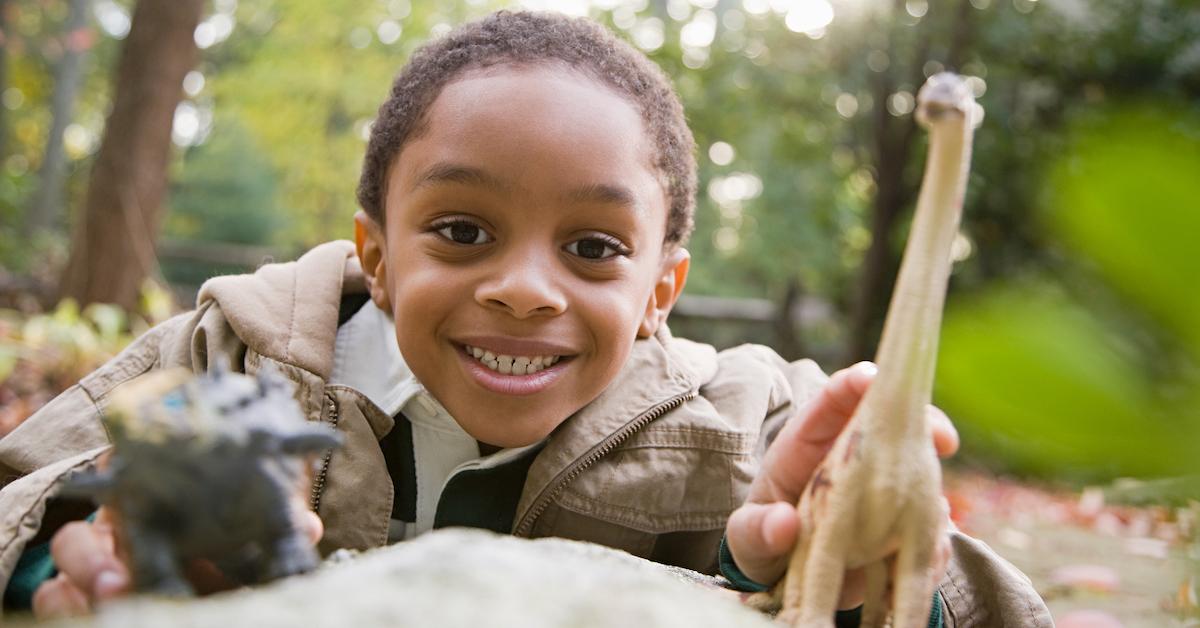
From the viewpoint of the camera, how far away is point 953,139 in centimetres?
97

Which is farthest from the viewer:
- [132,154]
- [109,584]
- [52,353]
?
[132,154]

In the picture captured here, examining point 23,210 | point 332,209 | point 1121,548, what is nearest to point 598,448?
point 1121,548

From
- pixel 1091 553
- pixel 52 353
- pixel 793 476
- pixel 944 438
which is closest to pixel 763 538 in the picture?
pixel 793 476

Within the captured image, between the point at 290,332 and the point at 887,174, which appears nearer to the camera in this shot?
the point at 290,332

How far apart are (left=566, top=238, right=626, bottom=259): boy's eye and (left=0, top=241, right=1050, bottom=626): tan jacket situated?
36 centimetres

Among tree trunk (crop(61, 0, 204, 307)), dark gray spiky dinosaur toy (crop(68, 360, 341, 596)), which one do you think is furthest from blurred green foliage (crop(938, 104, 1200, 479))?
tree trunk (crop(61, 0, 204, 307))

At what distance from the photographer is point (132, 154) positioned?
5785 millimetres

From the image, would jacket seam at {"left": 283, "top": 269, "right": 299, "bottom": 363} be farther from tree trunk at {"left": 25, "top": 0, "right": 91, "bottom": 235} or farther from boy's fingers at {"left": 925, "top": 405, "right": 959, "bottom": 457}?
tree trunk at {"left": 25, "top": 0, "right": 91, "bottom": 235}

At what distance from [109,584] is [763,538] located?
2.53 feet

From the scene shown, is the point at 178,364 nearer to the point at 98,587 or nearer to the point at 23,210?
the point at 98,587

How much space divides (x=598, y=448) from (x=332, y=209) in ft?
47.3

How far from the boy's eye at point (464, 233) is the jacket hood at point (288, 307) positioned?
1.39 ft

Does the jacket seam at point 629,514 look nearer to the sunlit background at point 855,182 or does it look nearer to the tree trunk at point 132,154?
the sunlit background at point 855,182

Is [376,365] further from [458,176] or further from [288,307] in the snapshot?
[458,176]
